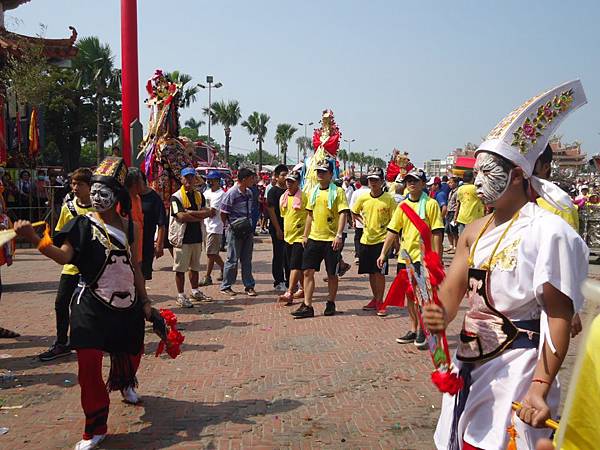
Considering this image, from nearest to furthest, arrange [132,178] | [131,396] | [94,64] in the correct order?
1. [131,396]
2. [132,178]
3. [94,64]

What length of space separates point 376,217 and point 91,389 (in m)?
5.13

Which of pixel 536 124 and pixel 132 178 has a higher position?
pixel 536 124

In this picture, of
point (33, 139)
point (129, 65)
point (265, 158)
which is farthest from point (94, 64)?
point (265, 158)

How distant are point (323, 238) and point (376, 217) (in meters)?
0.84

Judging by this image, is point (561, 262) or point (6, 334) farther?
point (6, 334)

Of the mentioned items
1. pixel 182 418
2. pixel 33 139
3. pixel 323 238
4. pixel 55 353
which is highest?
pixel 33 139

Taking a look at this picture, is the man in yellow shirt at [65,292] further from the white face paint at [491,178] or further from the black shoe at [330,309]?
the white face paint at [491,178]

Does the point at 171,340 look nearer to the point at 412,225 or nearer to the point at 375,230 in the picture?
the point at 412,225

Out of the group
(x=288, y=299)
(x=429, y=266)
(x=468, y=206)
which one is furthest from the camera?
(x=468, y=206)

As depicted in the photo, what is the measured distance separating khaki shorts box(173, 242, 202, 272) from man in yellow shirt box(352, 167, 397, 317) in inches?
96.3

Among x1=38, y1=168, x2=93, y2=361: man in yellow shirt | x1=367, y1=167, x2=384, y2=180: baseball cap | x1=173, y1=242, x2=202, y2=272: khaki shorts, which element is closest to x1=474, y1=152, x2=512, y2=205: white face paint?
x1=38, y1=168, x2=93, y2=361: man in yellow shirt

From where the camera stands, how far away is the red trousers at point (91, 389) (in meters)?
4.10

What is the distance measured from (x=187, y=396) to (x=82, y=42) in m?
41.6

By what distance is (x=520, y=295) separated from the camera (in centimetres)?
240
